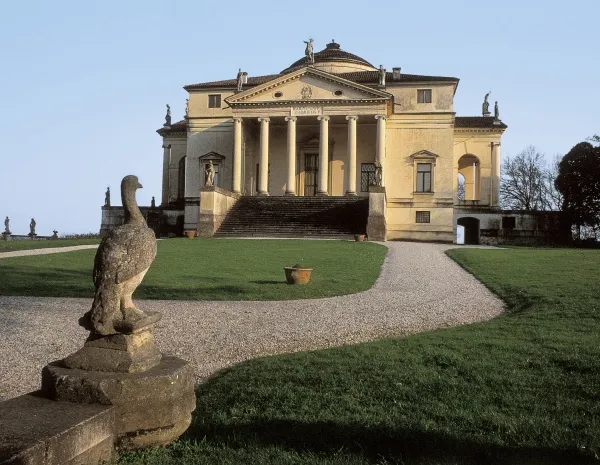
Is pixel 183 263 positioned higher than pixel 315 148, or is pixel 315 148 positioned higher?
pixel 315 148

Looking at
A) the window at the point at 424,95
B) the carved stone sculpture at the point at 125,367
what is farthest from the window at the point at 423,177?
the carved stone sculpture at the point at 125,367

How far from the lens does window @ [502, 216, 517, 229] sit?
143 feet

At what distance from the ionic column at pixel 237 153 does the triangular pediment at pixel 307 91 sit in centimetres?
163

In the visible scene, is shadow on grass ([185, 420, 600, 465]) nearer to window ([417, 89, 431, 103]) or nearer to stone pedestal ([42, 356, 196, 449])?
stone pedestal ([42, 356, 196, 449])

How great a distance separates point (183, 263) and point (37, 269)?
4786 millimetres

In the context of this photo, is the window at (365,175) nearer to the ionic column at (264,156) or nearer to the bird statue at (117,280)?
the ionic column at (264,156)

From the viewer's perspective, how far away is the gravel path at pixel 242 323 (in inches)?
325

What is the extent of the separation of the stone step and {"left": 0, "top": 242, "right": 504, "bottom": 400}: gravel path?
286cm

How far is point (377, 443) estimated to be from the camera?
15.3 feet

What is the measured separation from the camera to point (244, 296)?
45.3 feet

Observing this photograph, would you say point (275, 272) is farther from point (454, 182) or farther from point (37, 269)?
point (454, 182)

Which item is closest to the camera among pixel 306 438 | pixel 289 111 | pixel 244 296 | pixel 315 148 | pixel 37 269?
pixel 306 438

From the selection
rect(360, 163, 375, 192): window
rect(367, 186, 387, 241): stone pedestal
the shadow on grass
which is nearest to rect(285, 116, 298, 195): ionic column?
rect(360, 163, 375, 192): window

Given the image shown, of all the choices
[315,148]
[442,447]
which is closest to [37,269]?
[442,447]
